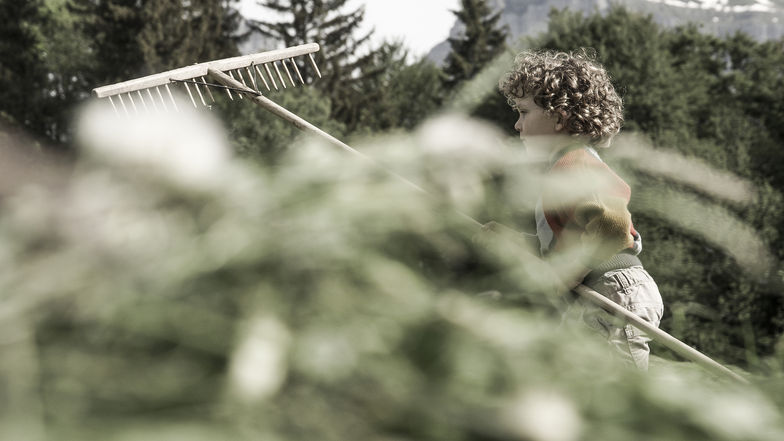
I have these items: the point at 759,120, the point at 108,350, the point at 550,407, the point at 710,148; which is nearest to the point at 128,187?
the point at 108,350

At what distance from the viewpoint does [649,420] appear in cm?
50

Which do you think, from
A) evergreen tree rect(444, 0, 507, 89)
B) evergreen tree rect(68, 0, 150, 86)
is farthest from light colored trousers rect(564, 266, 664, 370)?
evergreen tree rect(444, 0, 507, 89)

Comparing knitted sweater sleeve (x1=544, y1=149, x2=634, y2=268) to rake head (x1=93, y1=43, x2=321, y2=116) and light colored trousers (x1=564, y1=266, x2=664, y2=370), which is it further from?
rake head (x1=93, y1=43, x2=321, y2=116)

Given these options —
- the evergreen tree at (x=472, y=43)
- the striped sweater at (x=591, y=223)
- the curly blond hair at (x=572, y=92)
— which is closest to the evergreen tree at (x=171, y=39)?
the evergreen tree at (x=472, y=43)

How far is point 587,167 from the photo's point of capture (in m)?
1.98

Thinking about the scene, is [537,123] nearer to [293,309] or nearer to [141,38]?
[293,309]

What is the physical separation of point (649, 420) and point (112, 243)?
419 millimetres

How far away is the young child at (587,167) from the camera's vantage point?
7.51 feet

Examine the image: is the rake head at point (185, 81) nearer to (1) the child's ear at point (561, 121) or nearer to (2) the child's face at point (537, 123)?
(2) the child's face at point (537, 123)

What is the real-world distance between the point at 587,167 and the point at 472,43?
40.3 metres

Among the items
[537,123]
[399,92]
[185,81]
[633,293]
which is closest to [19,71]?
[399,92]

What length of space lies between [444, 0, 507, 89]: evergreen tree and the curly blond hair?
35.8 m

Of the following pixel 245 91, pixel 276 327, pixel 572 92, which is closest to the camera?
pixel 276 327

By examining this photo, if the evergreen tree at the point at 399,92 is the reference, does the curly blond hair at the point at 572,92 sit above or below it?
above
